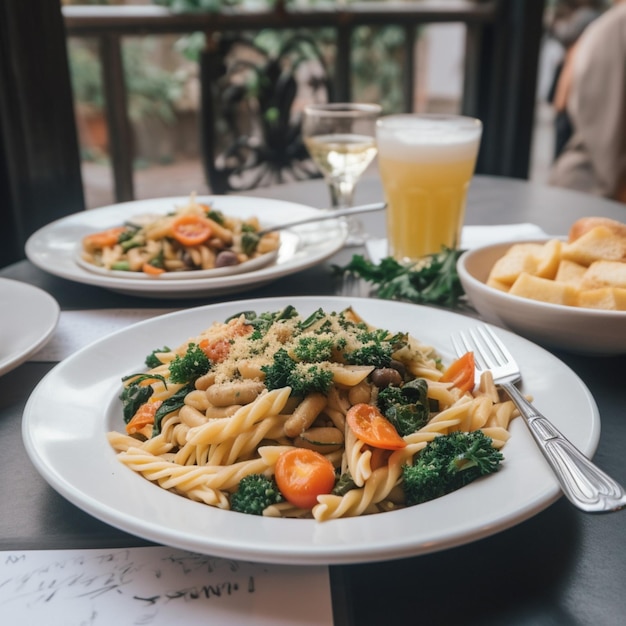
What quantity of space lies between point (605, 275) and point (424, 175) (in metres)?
0.84

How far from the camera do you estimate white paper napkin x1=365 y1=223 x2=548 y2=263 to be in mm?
2328

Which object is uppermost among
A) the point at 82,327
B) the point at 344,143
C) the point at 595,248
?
the point at 344,143

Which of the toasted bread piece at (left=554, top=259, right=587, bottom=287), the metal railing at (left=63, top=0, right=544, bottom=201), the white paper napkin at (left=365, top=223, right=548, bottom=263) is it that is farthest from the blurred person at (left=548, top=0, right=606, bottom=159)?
the toasted bread piece at (left=554, top=259, right=587, bottom=287)

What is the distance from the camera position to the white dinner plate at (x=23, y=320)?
144cm

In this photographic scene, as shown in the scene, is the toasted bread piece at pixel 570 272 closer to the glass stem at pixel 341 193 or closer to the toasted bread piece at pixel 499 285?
the toasted bread piece at pixel 499 285

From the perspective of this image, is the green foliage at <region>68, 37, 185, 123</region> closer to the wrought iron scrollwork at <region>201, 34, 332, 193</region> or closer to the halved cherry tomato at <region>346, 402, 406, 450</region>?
the wrought iron scrollwork at <region>201, 34, 332, 193</region>

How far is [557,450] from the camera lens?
993mm

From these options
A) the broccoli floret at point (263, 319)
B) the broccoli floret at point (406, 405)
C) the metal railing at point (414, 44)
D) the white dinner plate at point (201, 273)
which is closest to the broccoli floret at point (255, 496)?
the broccoli floret at point (406, 405)

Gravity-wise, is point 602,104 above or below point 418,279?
above

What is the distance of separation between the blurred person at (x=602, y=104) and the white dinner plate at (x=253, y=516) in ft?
12.1

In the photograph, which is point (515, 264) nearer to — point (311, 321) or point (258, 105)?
point (311, 321)

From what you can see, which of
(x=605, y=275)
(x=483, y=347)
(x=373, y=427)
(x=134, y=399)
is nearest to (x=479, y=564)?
(x=373, y=427)

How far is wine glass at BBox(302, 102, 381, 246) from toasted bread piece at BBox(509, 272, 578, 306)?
96 centimetres

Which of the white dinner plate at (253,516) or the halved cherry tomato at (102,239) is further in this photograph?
the halved cherry tomato at (102,239)
